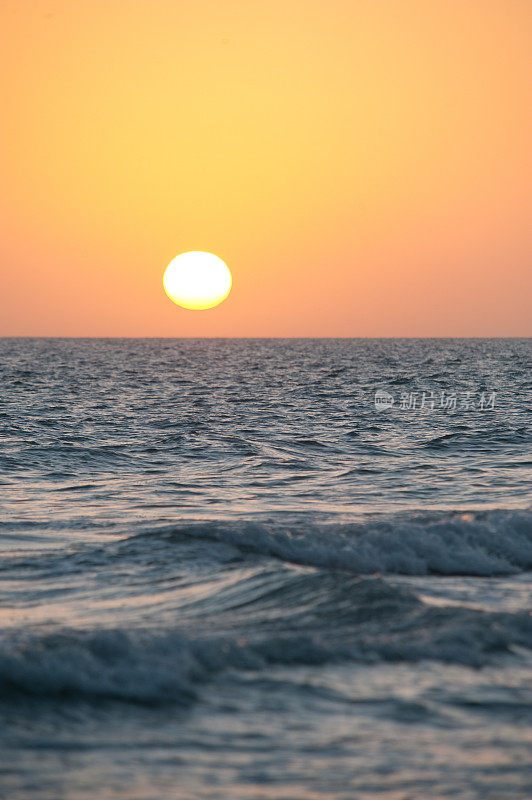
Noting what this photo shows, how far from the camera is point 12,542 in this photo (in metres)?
11.7

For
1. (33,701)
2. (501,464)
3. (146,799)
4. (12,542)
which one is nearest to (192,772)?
(146,799)

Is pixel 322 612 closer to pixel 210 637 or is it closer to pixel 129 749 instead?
pixel 210 637

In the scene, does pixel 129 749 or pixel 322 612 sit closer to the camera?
pixel 129 749

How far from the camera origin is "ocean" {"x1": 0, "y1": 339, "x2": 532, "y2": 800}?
538 centimetres

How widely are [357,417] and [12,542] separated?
21367 mm
